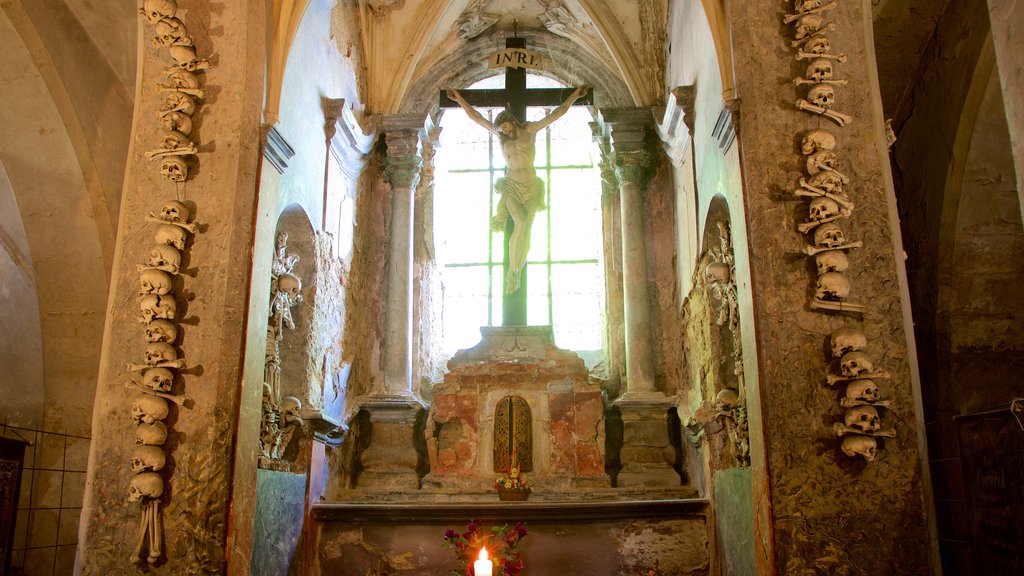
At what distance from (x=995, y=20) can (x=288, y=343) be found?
231 inches

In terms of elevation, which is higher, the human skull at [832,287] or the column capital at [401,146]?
the column capital at [401,146]

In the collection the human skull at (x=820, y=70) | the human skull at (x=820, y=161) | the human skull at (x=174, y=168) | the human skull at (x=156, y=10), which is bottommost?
the human skull at (x=820, y=161)

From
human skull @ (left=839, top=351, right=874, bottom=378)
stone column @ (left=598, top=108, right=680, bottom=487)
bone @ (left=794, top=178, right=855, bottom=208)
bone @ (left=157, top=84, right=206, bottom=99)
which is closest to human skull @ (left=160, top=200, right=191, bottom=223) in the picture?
bone @ (left=157, top=84, right=206, bottom=99)

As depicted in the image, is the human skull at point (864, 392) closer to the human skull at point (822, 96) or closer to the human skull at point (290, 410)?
the human skull at point (822, 96)

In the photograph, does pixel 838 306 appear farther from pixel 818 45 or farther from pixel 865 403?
pixel 818 45

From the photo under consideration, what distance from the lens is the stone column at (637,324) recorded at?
356 inches

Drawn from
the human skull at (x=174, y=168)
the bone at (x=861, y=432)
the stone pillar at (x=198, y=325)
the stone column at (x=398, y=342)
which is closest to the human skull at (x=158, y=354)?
the stone pillar at (x=198, y=325)

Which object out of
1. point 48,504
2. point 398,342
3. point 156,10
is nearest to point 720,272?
point 398,342

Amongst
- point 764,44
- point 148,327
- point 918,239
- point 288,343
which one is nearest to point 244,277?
point 148,327

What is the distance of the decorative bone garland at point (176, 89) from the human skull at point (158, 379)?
139 cm

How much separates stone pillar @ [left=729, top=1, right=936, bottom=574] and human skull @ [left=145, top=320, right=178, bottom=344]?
12.9 feet

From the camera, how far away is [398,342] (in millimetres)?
9852

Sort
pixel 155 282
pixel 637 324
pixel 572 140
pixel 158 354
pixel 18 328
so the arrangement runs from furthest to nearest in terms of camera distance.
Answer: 1. pixel 572 140
2. pixel 637 324
3. pixel 18 328
4. pixel 155 282
5. pixel 158 354

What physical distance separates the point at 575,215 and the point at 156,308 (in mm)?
5979
